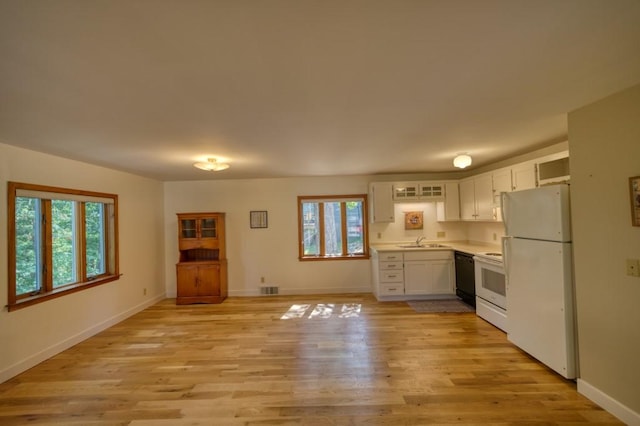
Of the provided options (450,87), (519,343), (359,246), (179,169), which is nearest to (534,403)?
(519,343)

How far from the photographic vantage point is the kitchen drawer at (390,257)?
471 cm

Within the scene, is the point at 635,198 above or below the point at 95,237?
above

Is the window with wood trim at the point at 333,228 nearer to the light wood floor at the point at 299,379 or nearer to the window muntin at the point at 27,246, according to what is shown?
the light wood floor at the point at 299,379

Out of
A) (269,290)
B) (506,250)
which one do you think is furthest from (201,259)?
(506,250)

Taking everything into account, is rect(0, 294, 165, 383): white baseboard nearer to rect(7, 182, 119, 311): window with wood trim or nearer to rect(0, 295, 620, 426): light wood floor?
rect(0, 295, 620, 426): light wood floor

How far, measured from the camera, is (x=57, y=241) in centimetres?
332

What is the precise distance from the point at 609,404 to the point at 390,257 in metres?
2.93

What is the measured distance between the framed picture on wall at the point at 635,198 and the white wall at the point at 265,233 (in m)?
3.75

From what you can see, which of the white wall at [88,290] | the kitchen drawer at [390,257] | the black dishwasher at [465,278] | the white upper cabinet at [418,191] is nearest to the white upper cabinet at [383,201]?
the white upper cabinet at [418,191]

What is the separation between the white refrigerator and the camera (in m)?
2.31

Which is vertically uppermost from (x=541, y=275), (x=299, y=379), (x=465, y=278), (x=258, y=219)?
(x=258, y=219)

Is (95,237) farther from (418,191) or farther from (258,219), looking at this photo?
(418,191)

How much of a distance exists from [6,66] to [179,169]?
2.86 metres

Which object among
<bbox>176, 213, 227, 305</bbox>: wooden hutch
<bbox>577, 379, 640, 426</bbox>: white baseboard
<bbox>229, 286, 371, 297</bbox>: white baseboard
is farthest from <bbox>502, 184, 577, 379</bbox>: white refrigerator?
<bbox>176, 213, 227, 305</bbox>: wooden hutch
